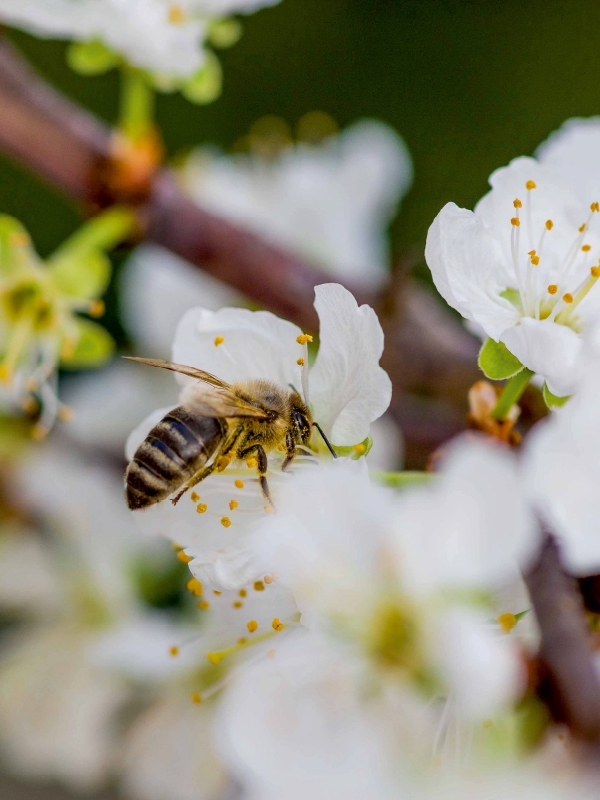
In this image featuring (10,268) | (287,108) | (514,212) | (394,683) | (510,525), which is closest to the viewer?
(510,525)

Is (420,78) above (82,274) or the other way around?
above

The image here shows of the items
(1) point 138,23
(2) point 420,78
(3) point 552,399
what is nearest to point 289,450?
(3) point 552,399

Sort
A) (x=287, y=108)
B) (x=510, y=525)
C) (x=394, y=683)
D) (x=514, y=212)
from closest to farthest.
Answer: (x=510, y=525) → (x=394, y=683) → (x=514, y=212) → (x=287, y=108)

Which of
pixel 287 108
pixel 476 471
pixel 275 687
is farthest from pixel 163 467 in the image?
pixel 287 108

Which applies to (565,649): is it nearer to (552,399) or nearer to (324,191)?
(552,399)

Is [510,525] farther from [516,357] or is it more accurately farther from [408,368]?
[408,368]

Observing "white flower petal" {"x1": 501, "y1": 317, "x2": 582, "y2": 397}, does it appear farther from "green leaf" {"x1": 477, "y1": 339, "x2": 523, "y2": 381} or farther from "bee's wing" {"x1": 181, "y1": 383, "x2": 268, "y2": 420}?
"bee's wing" {"x1": 181, "y1": 383, "x2": 268, "y2": 420}

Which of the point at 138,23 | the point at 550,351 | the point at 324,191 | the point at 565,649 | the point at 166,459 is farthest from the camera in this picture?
the point at 324,191
